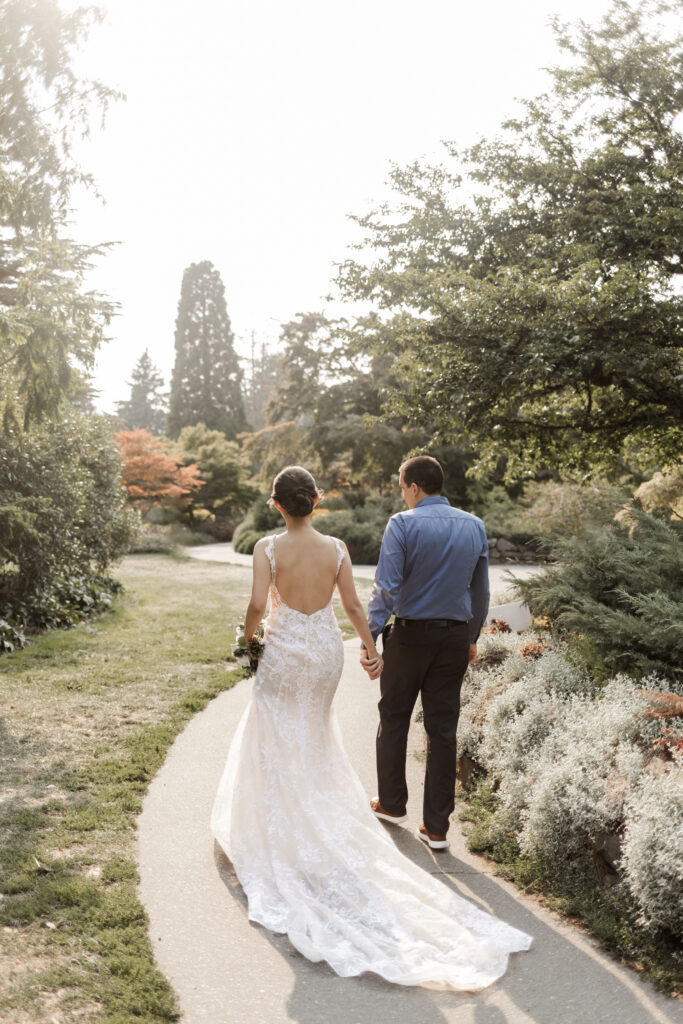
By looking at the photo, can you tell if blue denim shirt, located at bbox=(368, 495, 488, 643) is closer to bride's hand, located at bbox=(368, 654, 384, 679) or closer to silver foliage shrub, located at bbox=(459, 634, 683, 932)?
bride's hand, located at bbox=(368, 654, 384, 679)

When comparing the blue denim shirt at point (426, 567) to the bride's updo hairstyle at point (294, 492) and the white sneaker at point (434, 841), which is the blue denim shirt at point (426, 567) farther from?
the white sneaker at point (434, 841)

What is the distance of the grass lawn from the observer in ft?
9.19

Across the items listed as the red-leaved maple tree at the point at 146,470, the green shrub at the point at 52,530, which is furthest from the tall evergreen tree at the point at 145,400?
the green shrub at the point at 52,530

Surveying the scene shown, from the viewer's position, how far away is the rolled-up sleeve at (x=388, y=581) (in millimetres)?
4082

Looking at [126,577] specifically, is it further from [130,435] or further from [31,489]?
[130,435]

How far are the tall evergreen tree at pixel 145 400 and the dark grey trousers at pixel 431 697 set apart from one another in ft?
209

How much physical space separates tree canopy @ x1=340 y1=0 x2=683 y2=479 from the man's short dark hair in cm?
332

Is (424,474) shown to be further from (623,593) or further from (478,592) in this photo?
(623,593)

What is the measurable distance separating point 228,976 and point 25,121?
25.7ft

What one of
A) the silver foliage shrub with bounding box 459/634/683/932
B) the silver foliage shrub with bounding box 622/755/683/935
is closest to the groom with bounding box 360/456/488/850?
the silver foliage shrub with bounding box 459/634/683/932

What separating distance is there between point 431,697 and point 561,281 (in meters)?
5.08

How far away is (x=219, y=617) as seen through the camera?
12.0 m

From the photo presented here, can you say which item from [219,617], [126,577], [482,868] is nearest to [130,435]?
[126,577]

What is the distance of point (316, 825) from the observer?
12.0ft
